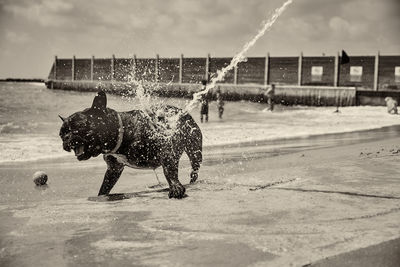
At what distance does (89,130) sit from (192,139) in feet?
5.22

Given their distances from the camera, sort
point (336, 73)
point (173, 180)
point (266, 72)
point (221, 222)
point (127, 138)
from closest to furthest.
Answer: point (221, 222)
point (127, 138)
point (173, 180)
point (336, 73)
point (266, 72)

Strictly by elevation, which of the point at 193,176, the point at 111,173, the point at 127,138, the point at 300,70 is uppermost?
the point at 300,70

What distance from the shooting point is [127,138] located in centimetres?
456

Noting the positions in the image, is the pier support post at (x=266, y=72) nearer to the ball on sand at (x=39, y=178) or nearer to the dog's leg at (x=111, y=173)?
the ball on sand at (x=39, y=178)

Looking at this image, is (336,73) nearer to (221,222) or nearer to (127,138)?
(127,138)

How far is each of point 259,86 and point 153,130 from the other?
147 feet

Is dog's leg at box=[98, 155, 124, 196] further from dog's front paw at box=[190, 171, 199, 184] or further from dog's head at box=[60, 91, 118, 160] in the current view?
dog's front paw at box=[190, 171, 199, 184]

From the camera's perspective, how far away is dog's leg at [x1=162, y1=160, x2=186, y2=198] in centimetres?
462

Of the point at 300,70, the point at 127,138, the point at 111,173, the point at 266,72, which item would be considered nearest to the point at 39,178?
the point at 111,173

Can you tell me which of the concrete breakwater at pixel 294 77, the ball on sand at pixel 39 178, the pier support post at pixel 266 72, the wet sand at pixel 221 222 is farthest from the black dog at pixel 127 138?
the pier support post at pixel 266 72

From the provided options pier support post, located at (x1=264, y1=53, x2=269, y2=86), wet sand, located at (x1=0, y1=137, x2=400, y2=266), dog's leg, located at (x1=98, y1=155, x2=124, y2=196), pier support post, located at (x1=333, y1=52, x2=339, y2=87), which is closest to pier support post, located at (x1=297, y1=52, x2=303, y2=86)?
pier support post, located at (x1=333, y1=52, x2=339, y2=87)

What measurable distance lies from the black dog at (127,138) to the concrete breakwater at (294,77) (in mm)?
26607

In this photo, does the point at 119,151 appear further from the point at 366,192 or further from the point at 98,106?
the point at 366,192

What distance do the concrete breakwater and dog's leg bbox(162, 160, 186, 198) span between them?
26940 millimetres
